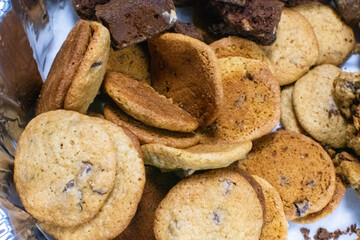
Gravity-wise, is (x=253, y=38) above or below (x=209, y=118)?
above

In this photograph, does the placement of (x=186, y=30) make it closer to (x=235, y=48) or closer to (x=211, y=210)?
(x=235, y=48)

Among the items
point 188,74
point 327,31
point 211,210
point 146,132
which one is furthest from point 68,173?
point 327,31

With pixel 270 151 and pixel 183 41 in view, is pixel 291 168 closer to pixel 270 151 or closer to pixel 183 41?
pixel 270 151

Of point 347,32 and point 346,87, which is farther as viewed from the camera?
point 347,32

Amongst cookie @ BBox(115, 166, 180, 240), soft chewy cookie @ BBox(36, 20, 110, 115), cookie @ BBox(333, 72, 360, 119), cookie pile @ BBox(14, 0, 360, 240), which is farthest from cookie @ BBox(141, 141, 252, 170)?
cookie @ BBox(333, 72, 360, 119)

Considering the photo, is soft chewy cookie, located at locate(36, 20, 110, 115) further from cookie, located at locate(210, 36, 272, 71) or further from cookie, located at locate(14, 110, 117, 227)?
cookie, located at locate(210, 36, 272, 71)

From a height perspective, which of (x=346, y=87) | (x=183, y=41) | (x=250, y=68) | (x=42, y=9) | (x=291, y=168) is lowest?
(x=291, y=168)

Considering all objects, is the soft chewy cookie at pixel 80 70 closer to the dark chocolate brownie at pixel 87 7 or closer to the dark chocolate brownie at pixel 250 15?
the dark chocolate brownie at pixel 87 7

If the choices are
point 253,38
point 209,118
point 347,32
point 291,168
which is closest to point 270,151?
point 291,168
